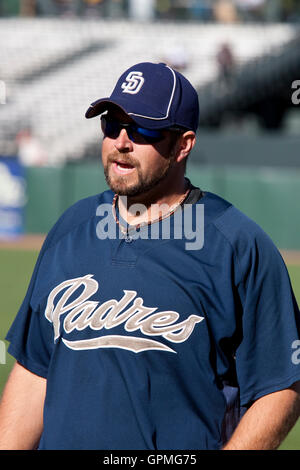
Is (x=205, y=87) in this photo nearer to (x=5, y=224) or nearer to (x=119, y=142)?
(x=5, y=224)

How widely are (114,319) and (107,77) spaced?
76.9 ft

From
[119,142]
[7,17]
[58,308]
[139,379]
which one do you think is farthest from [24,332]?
[7,17]

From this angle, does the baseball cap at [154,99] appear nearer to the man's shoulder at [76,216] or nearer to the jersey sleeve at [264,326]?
the man's shoulder at [76,216]

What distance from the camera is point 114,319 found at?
250 centimetres

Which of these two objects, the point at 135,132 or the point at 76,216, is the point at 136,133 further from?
the point at 76,216

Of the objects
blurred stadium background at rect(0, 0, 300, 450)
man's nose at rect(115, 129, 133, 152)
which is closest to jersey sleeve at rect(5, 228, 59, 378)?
man's nose at rect(115, 129, 133, 152)

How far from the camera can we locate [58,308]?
8.51 ft

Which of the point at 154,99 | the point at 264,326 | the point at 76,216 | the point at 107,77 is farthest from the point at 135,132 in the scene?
the point at 107,77

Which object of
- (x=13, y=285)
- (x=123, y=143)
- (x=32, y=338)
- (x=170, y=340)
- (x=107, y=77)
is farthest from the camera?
(x=107, y=77)

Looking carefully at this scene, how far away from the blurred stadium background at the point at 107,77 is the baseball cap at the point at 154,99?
51.1 ft

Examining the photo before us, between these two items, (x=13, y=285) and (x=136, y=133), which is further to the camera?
(x=13, y=285)

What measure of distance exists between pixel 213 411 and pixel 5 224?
1644cm

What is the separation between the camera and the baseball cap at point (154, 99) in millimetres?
2561

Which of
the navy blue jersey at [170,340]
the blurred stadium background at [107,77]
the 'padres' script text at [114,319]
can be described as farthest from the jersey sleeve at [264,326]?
the blurred stadium background at [107,77]
